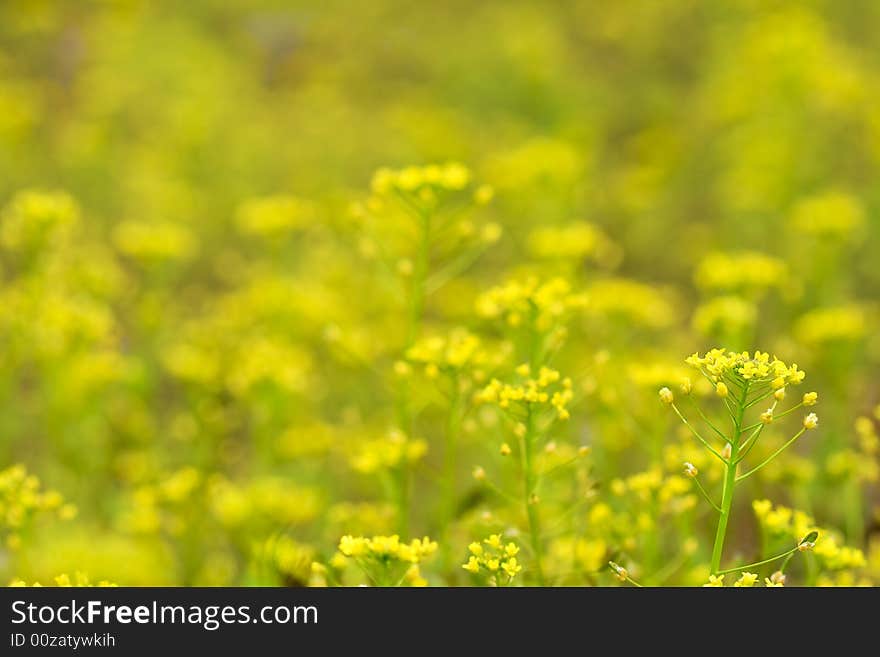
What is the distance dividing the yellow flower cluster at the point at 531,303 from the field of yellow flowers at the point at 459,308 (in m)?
0.02

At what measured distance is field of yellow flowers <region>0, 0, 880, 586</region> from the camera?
106 inches

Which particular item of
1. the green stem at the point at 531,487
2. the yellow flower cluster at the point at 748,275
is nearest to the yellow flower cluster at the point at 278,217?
the yellow flower cluster at the point at 748,275

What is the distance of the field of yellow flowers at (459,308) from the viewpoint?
8.80ft

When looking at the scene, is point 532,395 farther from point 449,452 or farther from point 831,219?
point 831,219

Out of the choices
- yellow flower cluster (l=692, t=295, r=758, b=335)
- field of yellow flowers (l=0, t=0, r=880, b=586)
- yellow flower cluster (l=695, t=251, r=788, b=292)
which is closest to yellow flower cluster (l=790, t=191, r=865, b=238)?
field of yellow flowers (l=0, t=0, r=880, b=586)

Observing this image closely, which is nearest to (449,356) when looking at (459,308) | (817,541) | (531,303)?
(531,303)

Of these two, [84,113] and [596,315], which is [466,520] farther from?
[84,113]

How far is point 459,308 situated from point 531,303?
8.40ft

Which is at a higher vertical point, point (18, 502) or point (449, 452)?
point (449, 452)

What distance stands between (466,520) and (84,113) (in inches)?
310

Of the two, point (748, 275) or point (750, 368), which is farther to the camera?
point (748, 275)

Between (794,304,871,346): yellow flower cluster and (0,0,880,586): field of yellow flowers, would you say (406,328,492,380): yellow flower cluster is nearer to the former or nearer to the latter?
(0,0,880,586): field of yellow flowers

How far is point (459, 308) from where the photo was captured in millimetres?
5148
